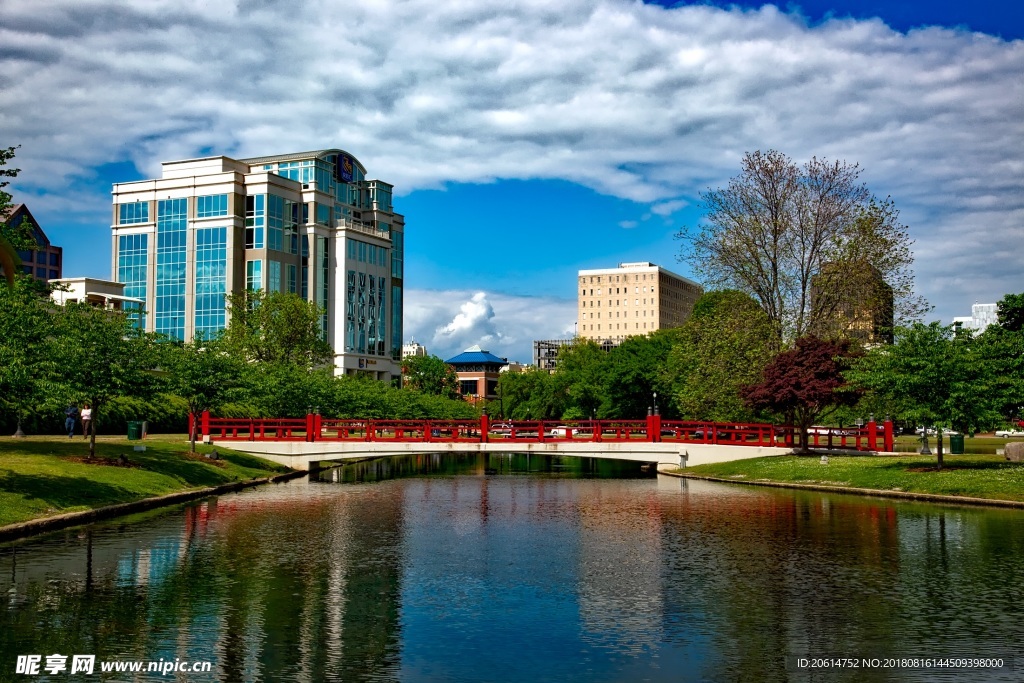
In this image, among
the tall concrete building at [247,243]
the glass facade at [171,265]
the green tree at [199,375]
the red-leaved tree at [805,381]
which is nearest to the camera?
the red-leaved tree at [805,381]

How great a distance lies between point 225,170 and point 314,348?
3836 cm

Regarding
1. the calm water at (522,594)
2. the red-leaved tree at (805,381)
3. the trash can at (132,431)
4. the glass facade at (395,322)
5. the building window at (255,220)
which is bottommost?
the calm water at (522,594)

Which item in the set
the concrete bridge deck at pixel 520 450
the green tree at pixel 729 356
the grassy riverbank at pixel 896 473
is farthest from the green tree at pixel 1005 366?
the green tree at pixel 729 356

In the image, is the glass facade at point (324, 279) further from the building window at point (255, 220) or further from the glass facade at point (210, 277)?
the glass facade at point (210, 277)

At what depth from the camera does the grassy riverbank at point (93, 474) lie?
3064cm

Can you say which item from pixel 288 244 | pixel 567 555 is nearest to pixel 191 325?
pixel 288 244

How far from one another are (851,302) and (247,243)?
82340 millimetres

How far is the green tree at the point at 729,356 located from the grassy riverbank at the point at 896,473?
6597mm

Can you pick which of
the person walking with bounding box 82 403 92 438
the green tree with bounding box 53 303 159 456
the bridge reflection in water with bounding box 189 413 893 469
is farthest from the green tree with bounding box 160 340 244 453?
the green tree with bounding box 53 303 159 456

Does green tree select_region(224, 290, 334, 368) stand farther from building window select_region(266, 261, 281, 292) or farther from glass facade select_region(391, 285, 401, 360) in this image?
glass facade select_region(391, 285, 401, 360)

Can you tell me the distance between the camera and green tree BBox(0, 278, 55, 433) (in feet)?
99.3

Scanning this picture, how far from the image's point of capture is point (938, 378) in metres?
42.6

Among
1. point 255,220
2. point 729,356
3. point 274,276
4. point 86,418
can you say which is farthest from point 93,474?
point 255,220

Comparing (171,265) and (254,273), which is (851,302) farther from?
(171,265)
